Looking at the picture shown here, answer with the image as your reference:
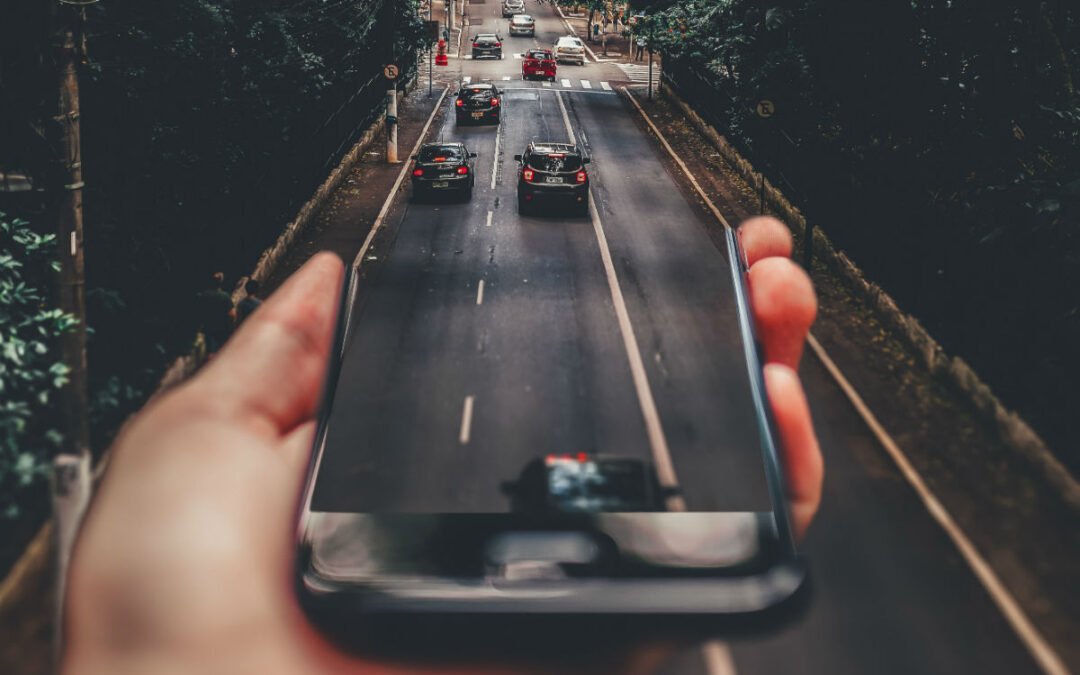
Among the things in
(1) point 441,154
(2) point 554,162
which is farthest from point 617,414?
(1) point 441,154

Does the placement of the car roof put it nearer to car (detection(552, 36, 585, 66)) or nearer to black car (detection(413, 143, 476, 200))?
black car (detection(413, 143, 476, 200))

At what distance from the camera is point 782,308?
8.84 ft

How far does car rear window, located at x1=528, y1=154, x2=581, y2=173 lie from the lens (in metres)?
28.5

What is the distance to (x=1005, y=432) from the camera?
14852 mm

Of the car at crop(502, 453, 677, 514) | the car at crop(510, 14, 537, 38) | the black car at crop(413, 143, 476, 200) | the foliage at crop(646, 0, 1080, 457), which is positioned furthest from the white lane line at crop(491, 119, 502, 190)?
the car at crop(510, 14, 537, 38)

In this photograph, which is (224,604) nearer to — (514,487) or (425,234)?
(514,487)

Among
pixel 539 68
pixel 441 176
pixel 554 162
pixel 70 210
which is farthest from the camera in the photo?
pixel 539 68

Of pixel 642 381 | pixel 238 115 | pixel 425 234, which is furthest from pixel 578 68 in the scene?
pixel 642 381

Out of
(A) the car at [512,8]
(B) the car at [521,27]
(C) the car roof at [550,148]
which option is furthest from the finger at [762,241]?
(A) the car at [512,8]

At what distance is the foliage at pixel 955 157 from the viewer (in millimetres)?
14758

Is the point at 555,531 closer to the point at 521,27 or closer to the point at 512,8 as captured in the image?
the point at 521,27

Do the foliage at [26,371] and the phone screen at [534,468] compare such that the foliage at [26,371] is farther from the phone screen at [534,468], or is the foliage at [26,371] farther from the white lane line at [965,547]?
the white lane line at [965,547]

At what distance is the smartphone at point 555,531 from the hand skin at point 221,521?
0.25ft

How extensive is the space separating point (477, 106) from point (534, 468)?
45.0m
